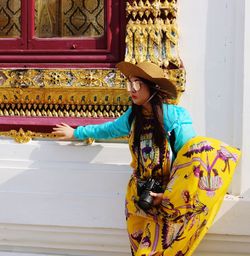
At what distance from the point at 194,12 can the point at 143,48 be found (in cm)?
34

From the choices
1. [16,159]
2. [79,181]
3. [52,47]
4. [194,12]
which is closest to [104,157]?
[79,181]

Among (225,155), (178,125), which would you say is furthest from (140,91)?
(225,155)

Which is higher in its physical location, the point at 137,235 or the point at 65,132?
the point at 65,132

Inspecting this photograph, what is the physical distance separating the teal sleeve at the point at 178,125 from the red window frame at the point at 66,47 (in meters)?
0.71

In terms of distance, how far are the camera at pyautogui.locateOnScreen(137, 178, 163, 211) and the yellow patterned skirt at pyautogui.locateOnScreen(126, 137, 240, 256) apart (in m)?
0.04

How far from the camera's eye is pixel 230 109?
2.84m

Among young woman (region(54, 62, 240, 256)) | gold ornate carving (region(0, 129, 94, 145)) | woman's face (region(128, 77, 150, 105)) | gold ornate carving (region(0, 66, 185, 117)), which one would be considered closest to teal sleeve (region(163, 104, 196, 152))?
young woman (region(54, 62, 240, 256))

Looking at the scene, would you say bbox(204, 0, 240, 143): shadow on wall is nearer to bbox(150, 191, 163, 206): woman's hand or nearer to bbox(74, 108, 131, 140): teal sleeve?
bbox(74, 108, 131, 140): teal sleeve

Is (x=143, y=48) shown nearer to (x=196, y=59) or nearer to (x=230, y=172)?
(x=196, y=59)

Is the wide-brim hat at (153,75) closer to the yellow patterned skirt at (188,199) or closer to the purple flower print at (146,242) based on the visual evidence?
the yellow patterned skirt at (188,199)

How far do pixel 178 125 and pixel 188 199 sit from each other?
330 mm

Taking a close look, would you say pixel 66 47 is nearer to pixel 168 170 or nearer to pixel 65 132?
pixel 65 132

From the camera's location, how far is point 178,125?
2.37m

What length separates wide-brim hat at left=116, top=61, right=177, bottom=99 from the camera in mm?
2297
